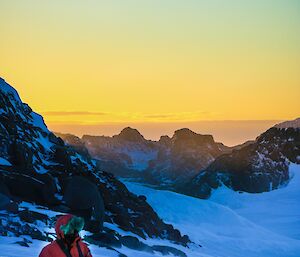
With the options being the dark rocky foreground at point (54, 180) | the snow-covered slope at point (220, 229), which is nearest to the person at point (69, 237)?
the dark rocky foreground at point (54, 180)

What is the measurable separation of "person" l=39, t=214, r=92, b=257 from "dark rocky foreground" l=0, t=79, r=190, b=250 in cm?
4373

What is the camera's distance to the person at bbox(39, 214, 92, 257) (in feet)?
19.0

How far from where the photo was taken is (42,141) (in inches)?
2798

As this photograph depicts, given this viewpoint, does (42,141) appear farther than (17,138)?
Yes

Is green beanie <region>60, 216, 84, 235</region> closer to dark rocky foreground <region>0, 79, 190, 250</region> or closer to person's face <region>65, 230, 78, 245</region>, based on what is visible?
person's face <region>65, 230, 78, 245</region>

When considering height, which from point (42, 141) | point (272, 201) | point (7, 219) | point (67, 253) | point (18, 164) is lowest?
point (67, 253)

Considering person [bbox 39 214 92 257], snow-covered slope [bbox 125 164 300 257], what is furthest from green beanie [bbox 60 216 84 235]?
snow-covered slope [bbox 125 164 300 257]

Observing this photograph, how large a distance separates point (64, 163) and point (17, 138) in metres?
6.56

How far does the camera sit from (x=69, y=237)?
5863 millimetres

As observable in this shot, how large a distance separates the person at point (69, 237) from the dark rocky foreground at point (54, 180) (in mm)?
43729

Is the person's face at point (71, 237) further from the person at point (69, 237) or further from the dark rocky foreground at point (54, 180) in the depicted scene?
the dark rocky foreground at point (54, 180)

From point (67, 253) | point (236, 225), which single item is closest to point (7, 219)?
point (67, 253)

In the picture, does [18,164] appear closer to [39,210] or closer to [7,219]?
[39,210]

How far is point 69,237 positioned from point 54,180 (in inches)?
2213
